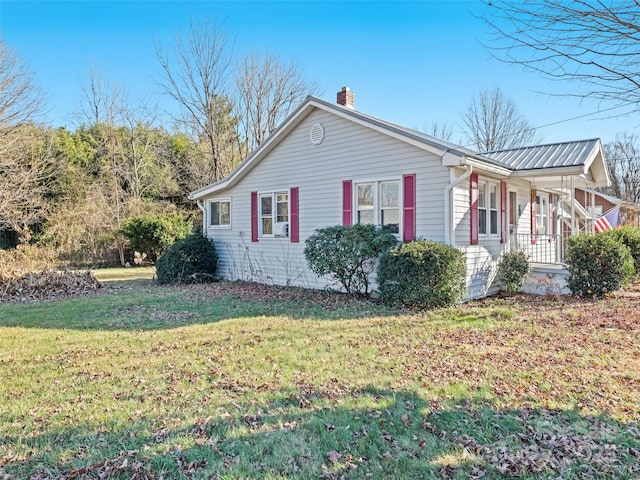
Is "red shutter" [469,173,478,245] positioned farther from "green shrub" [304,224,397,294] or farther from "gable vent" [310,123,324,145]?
"gable vent" [310,123,324,145]

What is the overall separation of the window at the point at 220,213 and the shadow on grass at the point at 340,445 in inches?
404

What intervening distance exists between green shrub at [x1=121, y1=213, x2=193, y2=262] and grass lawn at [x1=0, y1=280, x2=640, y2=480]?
10970 mm

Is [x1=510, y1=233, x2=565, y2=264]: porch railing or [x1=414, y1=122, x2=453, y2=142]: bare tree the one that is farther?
[x1=414, y1=122, x2=453, y2=142]: bare tree

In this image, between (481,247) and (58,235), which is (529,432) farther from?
(58,235)

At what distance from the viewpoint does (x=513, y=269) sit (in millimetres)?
9703

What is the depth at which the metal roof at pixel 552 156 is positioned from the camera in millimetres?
9672

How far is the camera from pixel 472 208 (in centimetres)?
917

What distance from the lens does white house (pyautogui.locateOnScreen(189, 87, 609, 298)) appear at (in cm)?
889

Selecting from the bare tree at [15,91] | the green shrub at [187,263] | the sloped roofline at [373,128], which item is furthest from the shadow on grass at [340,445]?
the bare tree at [15,91]

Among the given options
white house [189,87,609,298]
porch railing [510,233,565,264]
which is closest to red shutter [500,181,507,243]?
white house [189,87,609,298]

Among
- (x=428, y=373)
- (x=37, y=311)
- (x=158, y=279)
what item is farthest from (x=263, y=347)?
(x=158, y=279)

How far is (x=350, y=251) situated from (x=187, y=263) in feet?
19.3

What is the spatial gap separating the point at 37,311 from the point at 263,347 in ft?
18.3

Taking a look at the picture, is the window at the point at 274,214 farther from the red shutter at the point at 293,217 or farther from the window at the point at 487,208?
the window at the point at 487,208
